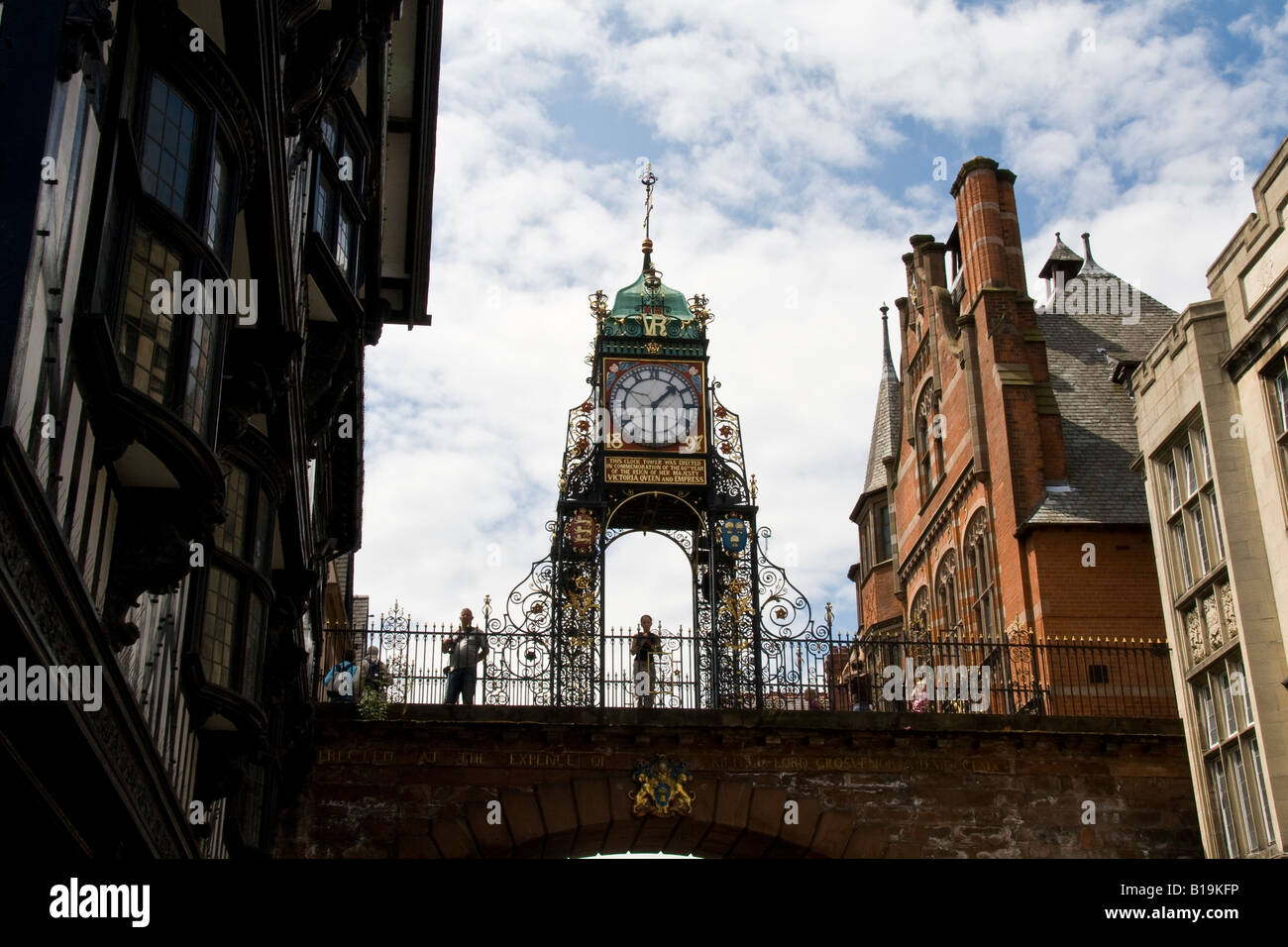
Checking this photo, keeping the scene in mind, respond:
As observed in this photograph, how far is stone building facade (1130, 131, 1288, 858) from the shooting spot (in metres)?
17.8

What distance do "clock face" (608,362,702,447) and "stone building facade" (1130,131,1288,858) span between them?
26.2 feet

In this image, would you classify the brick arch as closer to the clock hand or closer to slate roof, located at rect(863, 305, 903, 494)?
the clock hand

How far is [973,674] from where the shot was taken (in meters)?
24.4

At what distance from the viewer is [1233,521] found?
18.5 m

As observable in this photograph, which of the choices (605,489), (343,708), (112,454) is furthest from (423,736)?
(112,454)

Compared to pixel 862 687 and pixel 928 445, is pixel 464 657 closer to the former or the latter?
pixel 862 687

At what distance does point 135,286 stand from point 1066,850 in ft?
55.0

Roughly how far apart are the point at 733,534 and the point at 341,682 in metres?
6.99

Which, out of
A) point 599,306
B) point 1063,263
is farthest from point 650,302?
point 1063,263

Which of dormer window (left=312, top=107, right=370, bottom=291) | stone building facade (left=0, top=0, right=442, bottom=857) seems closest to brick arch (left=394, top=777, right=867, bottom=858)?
stone building facade (left=0, top=0, right=442, bottom=857)

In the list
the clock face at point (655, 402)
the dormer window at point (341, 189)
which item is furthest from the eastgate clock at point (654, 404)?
the dormer window at point (341, 189)

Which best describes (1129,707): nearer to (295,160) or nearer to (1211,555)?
(1211,555)

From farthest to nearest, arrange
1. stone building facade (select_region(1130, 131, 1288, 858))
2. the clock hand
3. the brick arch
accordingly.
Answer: the clock hand → the brick arch → stone building facade (select_region(1130, 131, 1288, 858))
